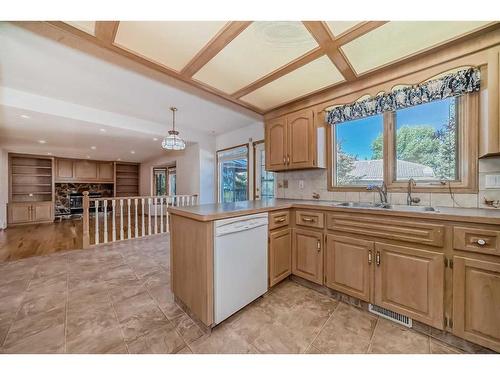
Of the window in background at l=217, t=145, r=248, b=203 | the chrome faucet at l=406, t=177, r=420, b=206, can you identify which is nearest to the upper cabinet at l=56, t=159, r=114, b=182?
the window in background at l=217, t=145, r=248, b=203

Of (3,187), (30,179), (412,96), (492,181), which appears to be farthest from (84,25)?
(30,179)

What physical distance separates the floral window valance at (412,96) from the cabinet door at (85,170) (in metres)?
8.40

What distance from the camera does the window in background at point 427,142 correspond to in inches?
70.9

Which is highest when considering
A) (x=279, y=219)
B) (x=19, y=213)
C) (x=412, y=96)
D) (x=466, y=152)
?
(x=412, y=96)

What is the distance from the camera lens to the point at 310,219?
79.7 inches

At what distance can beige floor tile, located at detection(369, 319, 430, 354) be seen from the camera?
129cm

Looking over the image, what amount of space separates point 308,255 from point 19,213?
318 inches

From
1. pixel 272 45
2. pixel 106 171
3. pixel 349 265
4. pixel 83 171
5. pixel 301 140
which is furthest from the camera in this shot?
pixel 106 171

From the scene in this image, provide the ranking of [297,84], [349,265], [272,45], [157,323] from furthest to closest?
Result: 1. [297,84]
2. [349,265]
3. [272,45]
4. [157,323]

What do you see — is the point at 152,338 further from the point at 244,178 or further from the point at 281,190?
the point at 244,178

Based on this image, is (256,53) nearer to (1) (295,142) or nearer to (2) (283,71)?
(2) (283,71)

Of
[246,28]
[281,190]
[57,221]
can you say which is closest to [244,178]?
[281,190]

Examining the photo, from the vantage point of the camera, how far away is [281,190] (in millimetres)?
3199

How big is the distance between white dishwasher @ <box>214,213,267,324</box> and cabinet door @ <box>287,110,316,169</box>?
43.3 inches
